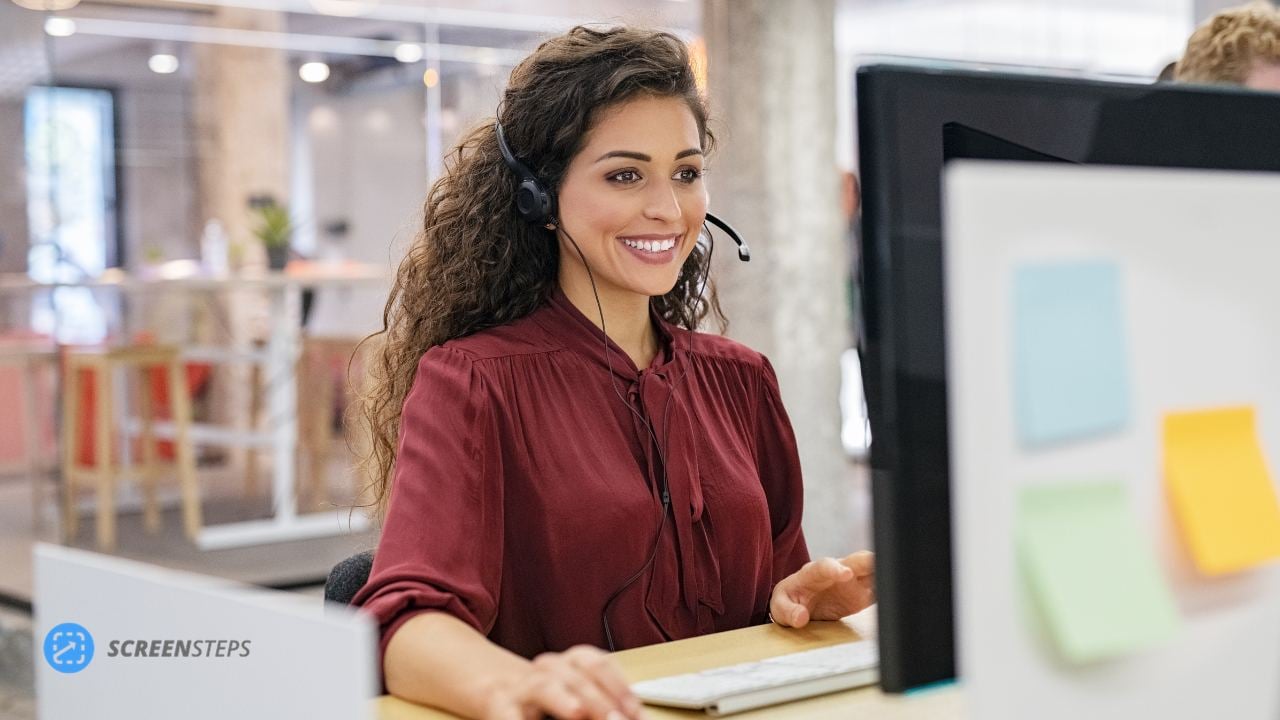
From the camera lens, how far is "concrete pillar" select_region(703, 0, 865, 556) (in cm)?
470

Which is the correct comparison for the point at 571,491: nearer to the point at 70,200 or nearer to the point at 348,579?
the point at 348,579

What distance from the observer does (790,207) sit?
477 cm

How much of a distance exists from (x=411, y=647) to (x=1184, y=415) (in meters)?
0.68

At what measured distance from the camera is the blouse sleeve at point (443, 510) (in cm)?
128

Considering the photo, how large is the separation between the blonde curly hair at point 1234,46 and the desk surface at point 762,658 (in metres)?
1.05

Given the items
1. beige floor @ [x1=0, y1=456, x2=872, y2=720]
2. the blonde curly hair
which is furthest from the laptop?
beige floor @ [x1=0, y1=456, x2=872, y2=720]

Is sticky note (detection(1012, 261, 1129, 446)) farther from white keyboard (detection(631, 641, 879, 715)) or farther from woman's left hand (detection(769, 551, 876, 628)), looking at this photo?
woman's left hand (detection(769, 551, 876, 628))

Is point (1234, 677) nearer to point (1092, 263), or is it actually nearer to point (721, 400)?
point (1092, 263)

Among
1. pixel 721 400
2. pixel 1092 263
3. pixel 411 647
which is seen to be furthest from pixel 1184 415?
pixel 721 400

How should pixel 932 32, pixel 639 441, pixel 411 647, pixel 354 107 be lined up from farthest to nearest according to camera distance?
pixel 932 32
pixel 354 107
pixel 639 441
pixel 411 647

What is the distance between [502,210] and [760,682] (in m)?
0.74

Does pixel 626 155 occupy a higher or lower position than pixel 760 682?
higher

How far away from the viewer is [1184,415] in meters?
0.75

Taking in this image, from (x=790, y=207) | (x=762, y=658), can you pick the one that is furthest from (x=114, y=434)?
(x=762, y=658)
